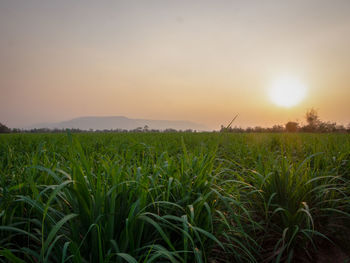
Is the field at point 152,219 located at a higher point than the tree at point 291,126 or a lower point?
lower

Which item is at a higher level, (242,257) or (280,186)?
(280,186)

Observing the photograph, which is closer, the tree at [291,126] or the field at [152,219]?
the field at [152,219]

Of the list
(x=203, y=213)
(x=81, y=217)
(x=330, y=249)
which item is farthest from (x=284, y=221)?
(x=81, y=217)

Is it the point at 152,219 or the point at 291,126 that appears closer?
the point at 152,219

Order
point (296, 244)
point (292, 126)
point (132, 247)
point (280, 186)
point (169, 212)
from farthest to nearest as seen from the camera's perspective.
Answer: point (292, 126), point (280, 186), point (296, 244), point (169, 212), point (132, 247)

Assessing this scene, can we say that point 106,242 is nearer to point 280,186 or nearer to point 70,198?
point 70,198

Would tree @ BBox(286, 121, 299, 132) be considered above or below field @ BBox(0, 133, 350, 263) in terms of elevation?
above

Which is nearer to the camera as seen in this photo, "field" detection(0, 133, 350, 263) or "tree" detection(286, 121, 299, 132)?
"field" detection(0, 133, 350, 263)

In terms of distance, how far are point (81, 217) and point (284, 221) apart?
5.28 ft

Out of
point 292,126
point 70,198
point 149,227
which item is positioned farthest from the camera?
point 292,126

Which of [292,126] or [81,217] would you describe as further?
[292,126]

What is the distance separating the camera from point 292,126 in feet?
103

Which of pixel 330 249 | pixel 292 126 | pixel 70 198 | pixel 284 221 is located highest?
pixel 292 126

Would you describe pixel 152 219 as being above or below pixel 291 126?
below
